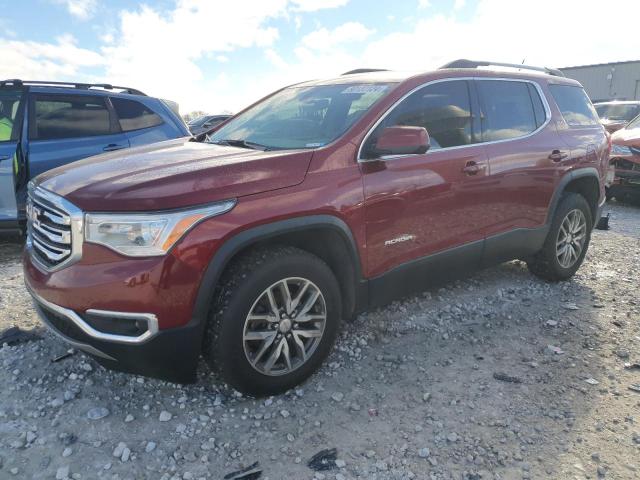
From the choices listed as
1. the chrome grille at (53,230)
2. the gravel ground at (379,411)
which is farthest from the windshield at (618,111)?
the chrome grille at (53,230)

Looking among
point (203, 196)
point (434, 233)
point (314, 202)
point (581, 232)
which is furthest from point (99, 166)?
point (581, 232)

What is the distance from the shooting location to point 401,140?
2807mm

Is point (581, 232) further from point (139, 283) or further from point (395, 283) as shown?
point (139, 283)

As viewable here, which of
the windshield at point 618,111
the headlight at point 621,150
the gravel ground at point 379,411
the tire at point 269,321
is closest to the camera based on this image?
the gravel ground at point 379,411

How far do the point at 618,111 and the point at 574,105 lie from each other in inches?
409

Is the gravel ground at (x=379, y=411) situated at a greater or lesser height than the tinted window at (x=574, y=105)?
lesser

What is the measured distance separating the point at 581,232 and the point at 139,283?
413cm

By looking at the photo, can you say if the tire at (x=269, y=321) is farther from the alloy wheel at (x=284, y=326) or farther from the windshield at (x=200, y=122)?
the windshield at (x=200, y=122)

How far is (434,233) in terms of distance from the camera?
132 inches

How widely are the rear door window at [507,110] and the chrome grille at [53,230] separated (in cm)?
286

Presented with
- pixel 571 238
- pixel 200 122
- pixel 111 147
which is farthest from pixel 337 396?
pixel 200 122

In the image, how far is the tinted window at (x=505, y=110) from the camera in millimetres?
3760

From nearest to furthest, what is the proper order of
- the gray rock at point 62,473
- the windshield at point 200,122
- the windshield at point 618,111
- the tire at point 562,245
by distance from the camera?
1. the gray rock at point 62,473
2. the tire at point 562,245
3. the windshield at point 618,111
4. the windshield at point 200,122

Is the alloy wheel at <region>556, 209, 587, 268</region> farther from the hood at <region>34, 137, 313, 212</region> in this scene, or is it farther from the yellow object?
the yellow object
